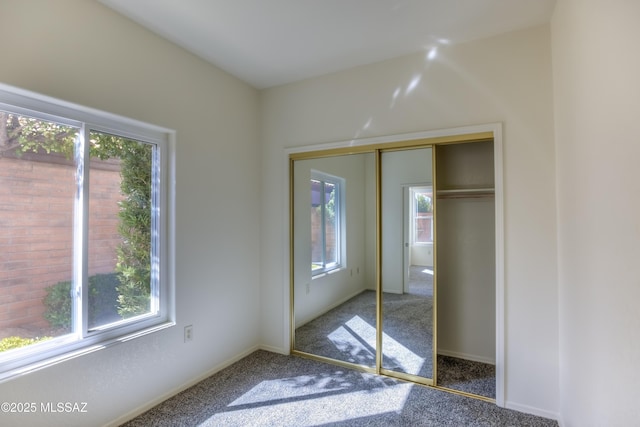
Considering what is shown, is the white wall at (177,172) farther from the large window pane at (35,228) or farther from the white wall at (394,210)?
the white wall at (394,210)

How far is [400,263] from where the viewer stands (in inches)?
110

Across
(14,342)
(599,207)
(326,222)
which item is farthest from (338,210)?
(14,342)

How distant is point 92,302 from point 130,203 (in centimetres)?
71

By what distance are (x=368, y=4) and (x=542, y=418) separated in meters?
3.03

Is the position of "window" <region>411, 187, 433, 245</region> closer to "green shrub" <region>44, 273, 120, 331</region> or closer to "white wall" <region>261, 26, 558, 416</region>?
"white wall" <region>261, 26, 558, 416</region>

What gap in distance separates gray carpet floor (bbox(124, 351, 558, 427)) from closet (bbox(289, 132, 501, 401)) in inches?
7.2

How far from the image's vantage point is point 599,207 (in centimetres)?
133

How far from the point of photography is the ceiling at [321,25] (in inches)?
79.7

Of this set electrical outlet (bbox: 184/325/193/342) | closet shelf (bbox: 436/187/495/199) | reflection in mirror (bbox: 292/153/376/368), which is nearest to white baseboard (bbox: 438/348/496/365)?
reflection in mirror (bbox: 292/153/376/368)

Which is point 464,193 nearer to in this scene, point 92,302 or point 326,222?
point 326,222

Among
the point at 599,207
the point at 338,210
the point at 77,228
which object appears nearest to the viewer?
the point at 599,207

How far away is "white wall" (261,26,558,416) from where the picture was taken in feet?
7.11

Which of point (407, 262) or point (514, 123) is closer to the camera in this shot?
point (514, 123)

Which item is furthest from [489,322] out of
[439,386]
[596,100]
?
[596,100]
